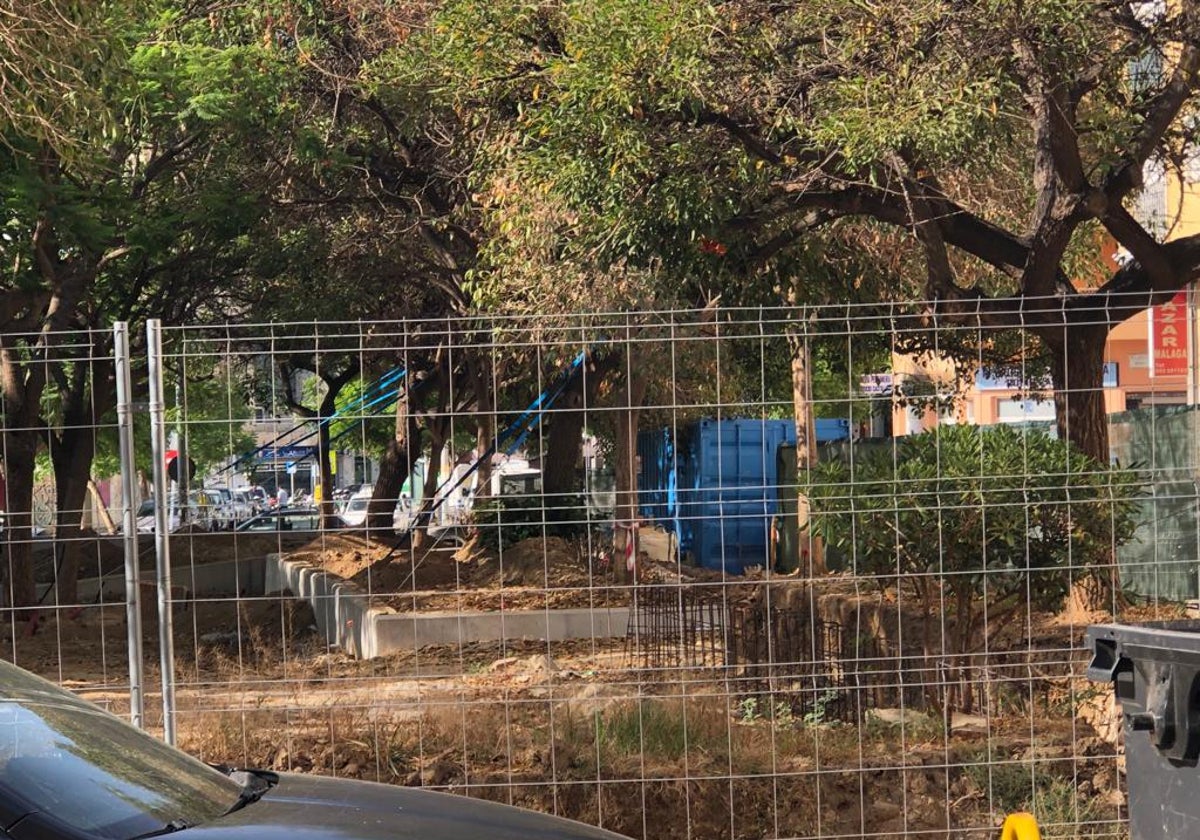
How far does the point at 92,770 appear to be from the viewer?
3.71m

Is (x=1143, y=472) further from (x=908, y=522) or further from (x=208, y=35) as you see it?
(x=208, y=35)

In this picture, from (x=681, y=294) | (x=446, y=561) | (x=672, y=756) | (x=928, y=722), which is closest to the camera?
(x=672, y=756)

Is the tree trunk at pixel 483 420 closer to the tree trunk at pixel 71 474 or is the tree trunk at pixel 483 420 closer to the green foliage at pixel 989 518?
the tree trunk at pixel 71 474

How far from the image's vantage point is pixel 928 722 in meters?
8.23

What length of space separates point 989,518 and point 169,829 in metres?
5.48

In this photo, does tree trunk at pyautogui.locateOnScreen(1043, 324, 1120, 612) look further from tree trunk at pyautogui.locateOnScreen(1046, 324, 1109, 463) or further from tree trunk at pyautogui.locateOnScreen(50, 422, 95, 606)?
tree trunk at pyautogui.locateOnScreen(50, 422, 95, 606)

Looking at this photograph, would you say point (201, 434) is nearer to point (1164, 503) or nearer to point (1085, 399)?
point (1085, 399)

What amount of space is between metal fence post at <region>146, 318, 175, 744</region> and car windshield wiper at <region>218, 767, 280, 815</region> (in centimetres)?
167

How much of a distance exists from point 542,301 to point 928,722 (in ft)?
20.0

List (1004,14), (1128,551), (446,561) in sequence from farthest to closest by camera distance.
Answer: (446,561) → (1128,551) → (1004,14)

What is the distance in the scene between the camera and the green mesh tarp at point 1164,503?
388 inches

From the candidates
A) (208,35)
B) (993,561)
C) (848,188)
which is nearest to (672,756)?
(993,561)

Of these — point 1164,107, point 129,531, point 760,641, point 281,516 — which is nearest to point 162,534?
point 129,531

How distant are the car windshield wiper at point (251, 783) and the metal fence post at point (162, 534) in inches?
65.8
